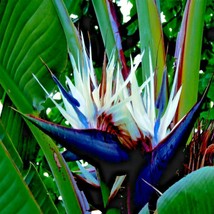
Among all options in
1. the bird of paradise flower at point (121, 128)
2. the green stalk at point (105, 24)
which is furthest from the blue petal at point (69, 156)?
the green stalk at point (105, 24)

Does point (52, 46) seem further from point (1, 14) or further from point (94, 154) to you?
point (94, 154)

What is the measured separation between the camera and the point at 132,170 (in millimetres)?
696

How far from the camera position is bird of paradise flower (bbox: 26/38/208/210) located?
0.66m

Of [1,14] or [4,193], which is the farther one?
[1,14]

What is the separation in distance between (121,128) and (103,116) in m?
0.03

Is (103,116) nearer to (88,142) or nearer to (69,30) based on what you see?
(88,142)

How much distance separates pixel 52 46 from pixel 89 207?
29 cm

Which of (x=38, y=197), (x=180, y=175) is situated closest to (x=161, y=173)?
(x=180, y=175)

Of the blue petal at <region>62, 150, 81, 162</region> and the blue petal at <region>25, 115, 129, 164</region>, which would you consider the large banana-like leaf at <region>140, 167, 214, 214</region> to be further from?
the blue petal at <region>62, 150, 81, 162</region>

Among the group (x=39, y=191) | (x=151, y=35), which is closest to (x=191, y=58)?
(x=151, y=35)

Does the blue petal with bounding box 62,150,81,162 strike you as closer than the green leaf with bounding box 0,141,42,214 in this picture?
No

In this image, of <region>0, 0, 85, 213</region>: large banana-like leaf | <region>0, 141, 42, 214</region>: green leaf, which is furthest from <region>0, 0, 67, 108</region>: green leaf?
<region>0, 141, 42, 214</region>: green leaf

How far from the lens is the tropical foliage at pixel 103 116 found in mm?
672

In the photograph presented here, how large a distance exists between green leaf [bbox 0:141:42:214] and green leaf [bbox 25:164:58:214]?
0.20m
